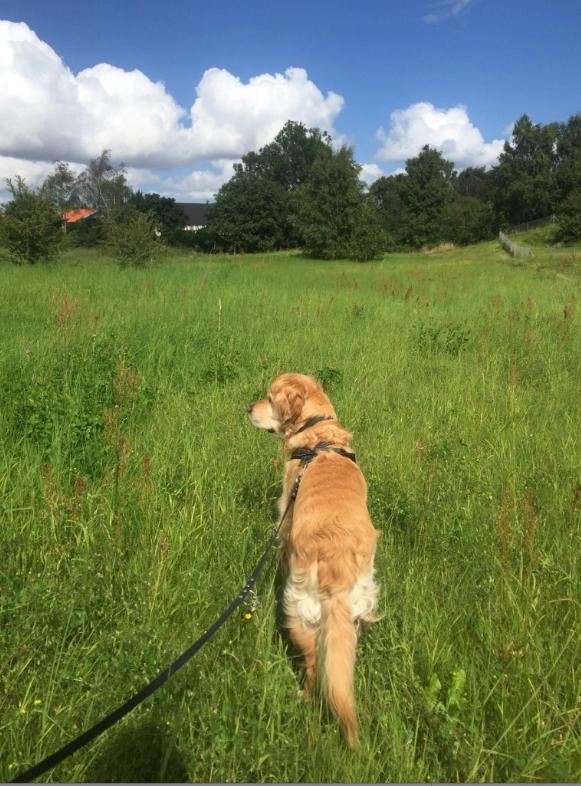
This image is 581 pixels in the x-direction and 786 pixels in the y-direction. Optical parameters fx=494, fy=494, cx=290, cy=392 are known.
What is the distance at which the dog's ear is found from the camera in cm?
337

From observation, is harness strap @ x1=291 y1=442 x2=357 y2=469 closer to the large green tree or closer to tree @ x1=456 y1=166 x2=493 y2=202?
the large green tree

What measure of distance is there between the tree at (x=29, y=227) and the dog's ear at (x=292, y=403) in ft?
68.7

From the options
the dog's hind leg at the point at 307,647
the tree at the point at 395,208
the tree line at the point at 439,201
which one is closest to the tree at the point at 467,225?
the tree line at the point at 439,201

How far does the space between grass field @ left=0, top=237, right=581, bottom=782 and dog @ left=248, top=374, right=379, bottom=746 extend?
172mm

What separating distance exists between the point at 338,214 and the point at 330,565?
41.9 m

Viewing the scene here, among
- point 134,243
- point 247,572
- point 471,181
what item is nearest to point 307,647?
point 247,572

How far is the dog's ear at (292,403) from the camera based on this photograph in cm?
337

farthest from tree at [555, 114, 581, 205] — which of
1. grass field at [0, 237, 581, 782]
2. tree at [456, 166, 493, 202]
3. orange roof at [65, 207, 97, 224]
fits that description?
grass field at [0, 237, 581, 782]

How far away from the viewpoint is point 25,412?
415cm

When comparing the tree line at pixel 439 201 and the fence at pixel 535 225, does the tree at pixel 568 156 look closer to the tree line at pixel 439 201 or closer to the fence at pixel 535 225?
the tree line at pixel 439 201

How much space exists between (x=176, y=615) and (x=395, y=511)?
156cm

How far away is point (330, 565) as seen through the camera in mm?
2092

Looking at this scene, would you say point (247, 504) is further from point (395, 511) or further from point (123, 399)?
point (123, 399)

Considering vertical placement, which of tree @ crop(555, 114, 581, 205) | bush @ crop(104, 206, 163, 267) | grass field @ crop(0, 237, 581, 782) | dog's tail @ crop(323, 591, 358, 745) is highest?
tree @ crop(555, 114, 581, 205)
